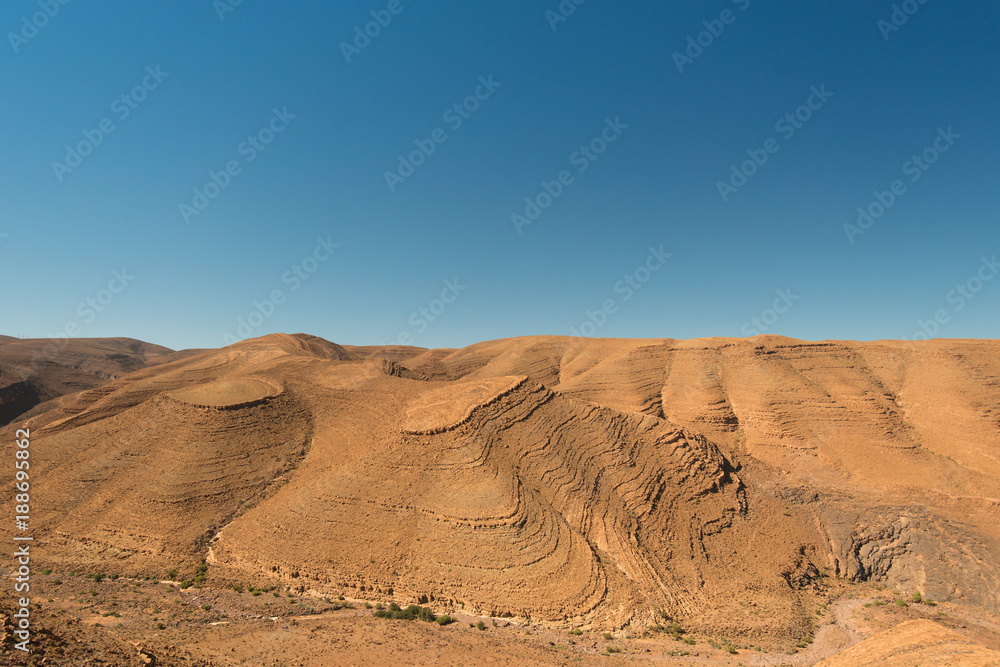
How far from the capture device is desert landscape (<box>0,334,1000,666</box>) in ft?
53.3

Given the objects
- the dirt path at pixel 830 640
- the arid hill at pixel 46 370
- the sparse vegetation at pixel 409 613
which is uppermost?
the arid hill at pixel 46 370

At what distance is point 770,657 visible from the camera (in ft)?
56.1

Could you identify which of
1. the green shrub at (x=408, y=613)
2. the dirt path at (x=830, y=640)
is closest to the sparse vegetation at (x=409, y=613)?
the green shrub at (x=408, y=613)

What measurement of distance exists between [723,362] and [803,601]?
1146 inches

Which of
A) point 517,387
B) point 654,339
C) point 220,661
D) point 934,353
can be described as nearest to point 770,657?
point 517,387

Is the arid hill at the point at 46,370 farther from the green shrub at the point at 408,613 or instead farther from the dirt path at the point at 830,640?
the dirt path at the point at 830,640

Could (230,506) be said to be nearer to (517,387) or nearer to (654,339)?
(517,387)

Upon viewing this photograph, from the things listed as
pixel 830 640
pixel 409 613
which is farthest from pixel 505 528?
pixel 830 640

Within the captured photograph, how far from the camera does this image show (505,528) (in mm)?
20609

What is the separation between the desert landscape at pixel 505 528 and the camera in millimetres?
16234

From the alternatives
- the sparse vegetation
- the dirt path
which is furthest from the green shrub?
the dirt path

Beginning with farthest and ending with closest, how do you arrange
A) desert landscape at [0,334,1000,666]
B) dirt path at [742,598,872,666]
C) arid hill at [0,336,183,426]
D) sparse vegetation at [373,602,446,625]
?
arid hill at [0,336,183,426] → sparse vegetation at [373,602,446,625] → dirt path at [742,598,872,666] → desert landscape at [0,334,1000,666]

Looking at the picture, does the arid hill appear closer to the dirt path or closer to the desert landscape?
the desert landscape

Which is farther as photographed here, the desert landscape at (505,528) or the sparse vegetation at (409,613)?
the sparse vegetation at (409,613)
